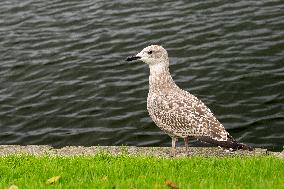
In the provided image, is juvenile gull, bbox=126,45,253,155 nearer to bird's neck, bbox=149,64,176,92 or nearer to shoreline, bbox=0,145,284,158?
bird's neck, bbox=149,64,176,92

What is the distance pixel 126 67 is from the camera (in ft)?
65.0

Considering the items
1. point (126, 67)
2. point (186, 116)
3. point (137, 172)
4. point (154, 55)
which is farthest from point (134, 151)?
point (126, 67)

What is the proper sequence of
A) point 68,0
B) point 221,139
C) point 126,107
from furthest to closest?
point 68,0
point 126,107
point 221,139

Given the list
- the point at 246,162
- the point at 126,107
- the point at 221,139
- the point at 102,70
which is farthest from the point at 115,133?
the point at 246,162

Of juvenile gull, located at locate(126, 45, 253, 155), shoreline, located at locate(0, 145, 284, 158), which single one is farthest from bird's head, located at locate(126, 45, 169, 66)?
shoreline, located at locate(0, 145, 284, 158)

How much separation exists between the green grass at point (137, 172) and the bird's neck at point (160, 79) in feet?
7.34

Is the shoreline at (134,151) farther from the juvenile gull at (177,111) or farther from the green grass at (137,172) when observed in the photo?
the green grass at (137,172)

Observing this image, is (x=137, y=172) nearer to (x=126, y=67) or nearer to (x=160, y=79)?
(x=160, y=79)

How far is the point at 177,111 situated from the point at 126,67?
27.2 ft

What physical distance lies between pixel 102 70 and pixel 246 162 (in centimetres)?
1035

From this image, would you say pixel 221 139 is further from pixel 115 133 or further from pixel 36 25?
pixel 36 25

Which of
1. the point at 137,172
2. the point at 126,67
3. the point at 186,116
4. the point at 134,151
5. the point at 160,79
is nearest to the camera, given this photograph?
the point at 137,172

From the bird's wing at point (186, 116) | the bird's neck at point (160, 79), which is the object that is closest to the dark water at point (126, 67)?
the bird's neck at point (160, 79)

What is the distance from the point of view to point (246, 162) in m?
9.95
